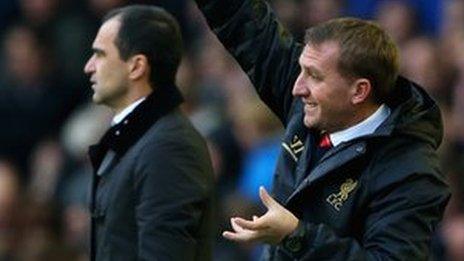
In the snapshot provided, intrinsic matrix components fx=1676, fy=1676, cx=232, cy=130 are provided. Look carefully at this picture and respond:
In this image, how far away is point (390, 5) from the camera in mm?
10156

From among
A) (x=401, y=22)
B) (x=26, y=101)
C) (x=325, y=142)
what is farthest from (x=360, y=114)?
(x=26, y=101)

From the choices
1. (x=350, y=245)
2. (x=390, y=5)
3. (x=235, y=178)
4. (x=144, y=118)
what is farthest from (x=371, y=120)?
(x=390, y=5)

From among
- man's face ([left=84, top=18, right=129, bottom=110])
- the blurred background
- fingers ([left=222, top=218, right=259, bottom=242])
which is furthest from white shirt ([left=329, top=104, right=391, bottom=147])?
the blurred background

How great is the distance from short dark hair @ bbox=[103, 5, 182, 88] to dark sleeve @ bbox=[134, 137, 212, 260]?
0.90 feet

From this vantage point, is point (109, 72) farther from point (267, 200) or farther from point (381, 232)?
point (381, 232)

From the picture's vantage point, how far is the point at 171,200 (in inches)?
207

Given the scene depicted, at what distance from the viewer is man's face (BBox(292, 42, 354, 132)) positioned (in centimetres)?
466

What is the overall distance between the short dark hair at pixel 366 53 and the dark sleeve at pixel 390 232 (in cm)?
31

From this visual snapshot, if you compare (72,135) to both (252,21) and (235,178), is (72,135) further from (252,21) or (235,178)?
(252,21)

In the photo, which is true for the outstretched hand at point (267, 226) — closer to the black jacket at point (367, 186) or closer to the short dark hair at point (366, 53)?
the black jacket at point (367, 186)

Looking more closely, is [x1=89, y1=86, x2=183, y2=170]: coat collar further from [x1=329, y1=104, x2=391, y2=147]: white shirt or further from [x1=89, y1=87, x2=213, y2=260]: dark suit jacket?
[x1=329, y1=104, x2=391, y2=147]: white shirt

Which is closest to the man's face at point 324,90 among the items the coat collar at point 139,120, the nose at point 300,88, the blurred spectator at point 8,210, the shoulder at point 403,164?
the nose at point 300,88

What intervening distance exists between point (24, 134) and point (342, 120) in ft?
21.1

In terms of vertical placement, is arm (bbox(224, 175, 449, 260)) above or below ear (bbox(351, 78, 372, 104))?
below
